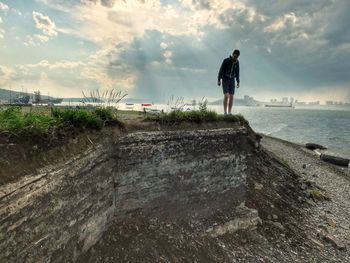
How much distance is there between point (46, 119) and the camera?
7.41 m

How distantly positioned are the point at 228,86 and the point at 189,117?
4.33 meters

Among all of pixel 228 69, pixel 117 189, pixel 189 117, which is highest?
pixel 228 69

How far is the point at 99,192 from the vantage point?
7.85m

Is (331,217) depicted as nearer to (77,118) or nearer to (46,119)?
(77,118)

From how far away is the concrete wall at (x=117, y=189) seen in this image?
5.68 metres

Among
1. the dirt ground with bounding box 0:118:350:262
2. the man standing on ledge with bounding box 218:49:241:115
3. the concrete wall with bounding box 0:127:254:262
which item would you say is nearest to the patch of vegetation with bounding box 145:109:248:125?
the dirt ground with bounding box 0:118:350:262

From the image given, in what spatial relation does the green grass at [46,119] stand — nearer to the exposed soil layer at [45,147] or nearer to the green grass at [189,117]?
the exposed soil layer at [45,147]

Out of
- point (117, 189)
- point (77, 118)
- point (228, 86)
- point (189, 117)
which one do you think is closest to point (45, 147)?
point (77, 118)

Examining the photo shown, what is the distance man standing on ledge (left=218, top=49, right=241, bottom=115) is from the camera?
46.6ft

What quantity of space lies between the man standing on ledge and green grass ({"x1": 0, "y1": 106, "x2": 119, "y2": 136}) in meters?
6.95

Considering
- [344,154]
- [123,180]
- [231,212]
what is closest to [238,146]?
[231,212]

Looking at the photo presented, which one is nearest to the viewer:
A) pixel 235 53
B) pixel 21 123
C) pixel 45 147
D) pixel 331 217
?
pixel 21 123

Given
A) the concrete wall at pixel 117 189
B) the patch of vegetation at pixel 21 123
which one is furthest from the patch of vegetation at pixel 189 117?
the patch of vegetation at pixel 21 123

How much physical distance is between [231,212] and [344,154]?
146 feet
